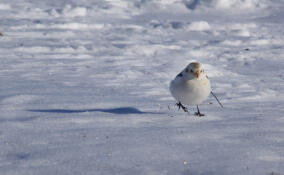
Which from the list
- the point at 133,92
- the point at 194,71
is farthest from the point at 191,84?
the point at 133,92

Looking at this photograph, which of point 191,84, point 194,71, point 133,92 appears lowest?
point 133,92

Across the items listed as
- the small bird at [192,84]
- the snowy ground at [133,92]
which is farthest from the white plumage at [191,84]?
the snowy ground at [133,92]

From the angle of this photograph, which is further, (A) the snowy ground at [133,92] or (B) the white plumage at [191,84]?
(B) the white plumage at [191,84]

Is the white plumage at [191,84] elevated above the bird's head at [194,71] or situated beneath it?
situated beneath

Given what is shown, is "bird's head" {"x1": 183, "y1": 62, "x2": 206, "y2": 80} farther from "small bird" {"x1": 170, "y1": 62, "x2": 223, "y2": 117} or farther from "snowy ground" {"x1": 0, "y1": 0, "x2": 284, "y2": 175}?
"snowy ground" {"x1": 0, "y1": 0, "x2": 284, "y2": 175}

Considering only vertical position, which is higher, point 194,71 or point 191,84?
point 194,71

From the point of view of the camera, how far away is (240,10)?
1236cm

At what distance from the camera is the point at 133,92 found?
4641 millimetres

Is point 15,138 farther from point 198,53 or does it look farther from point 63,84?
point 198,53

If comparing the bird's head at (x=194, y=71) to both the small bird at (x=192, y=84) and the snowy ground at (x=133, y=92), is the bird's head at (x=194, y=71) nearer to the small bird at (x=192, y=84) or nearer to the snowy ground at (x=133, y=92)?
the small bird at (x=192, y=84)

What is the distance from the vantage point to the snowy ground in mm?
2189

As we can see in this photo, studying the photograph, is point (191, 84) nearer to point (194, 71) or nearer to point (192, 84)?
point (192, 84)

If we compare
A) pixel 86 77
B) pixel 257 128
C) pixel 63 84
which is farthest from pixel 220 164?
pixel 86 77

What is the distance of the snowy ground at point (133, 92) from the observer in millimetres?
2189
